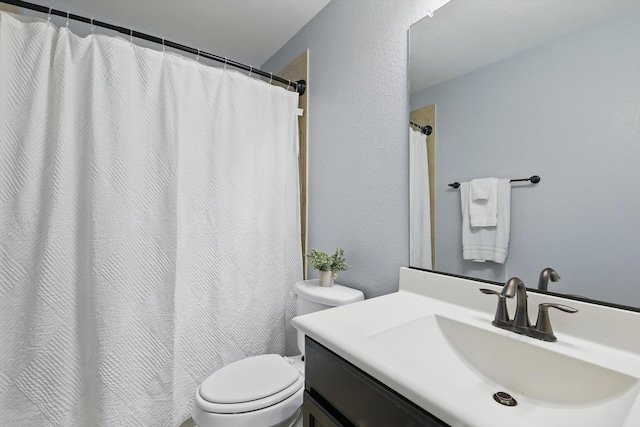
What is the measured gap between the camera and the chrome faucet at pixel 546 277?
0.82 m

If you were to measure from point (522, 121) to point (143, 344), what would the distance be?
1702mm

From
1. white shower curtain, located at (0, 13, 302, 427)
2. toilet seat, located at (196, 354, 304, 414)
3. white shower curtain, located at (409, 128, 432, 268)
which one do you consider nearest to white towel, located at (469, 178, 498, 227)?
white shower curtain, located at (409, 128, 432, 268)

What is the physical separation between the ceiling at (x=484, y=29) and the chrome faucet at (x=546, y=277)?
0.68m

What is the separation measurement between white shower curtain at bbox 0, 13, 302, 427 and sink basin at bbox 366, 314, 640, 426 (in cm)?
102

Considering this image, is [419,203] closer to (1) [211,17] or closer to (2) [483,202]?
(2) [483,202]

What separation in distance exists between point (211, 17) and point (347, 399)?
2.11 meters

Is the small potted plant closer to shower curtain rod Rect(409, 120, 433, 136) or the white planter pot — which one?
the white planter pot

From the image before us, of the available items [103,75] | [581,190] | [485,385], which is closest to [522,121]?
[581,190]

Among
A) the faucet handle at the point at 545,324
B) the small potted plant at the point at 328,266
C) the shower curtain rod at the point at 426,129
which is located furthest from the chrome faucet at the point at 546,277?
the small potted plant at the point at 328,266

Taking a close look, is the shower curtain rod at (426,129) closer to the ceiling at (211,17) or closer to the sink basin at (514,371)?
the sink basin at (514,371)

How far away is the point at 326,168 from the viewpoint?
1.70 m

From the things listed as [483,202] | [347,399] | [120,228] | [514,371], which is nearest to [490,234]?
[483,202]

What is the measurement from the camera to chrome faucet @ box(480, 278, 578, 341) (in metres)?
0.74

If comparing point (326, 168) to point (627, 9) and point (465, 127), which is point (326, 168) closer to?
point (465, 127)
